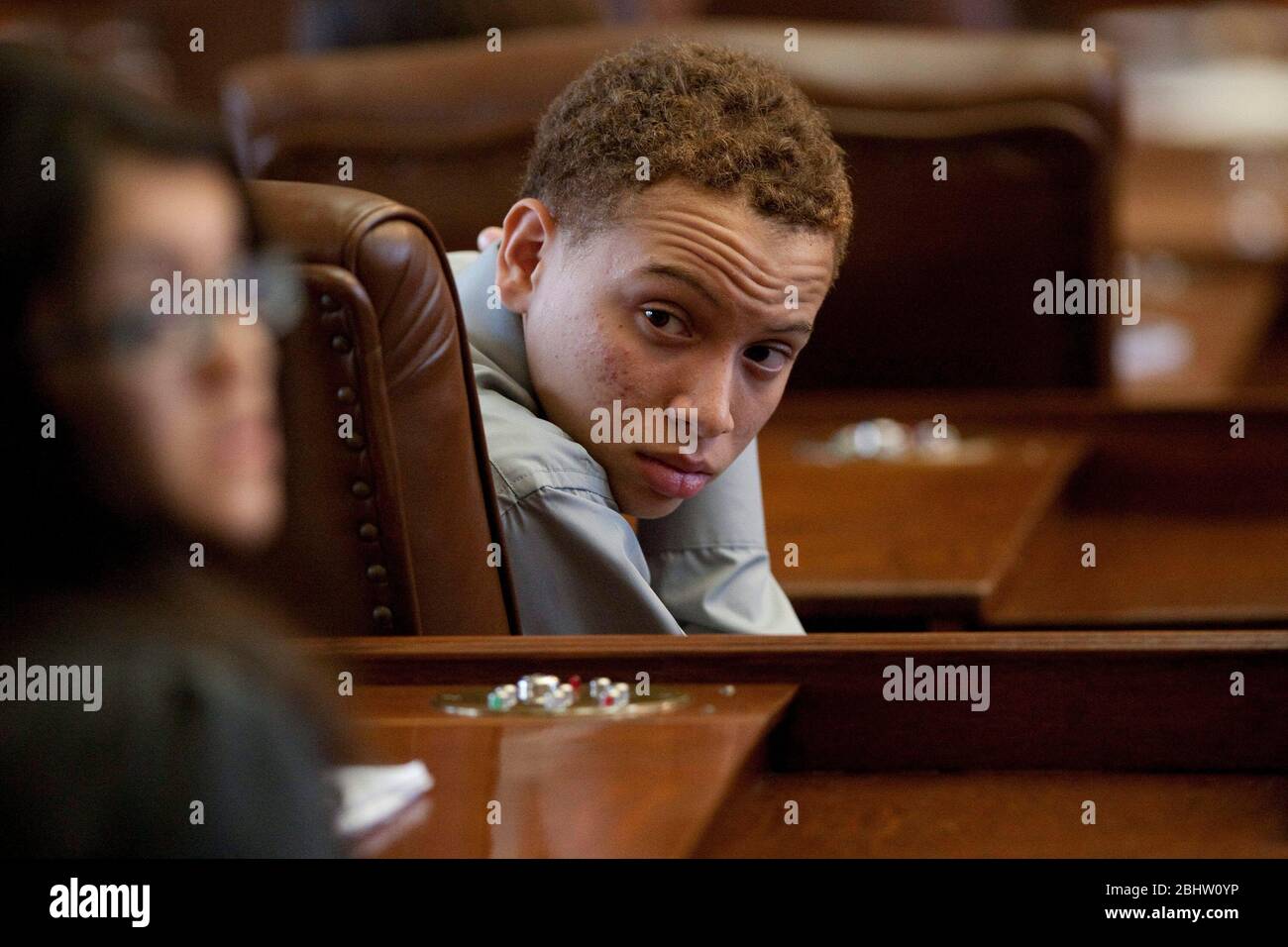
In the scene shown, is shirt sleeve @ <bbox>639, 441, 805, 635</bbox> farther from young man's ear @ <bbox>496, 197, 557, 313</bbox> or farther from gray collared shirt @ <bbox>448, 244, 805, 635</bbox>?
young man's ear @ <bbox>496, 197, 557, 313</bbox>

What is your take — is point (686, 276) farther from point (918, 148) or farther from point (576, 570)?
point (918, 148)

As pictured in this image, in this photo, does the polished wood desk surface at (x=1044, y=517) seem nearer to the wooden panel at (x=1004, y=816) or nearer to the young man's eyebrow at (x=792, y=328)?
the young man's eyebrow at (x=792, y=328)

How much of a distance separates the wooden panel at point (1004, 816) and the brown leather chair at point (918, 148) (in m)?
1.46

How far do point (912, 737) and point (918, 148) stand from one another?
163 cm

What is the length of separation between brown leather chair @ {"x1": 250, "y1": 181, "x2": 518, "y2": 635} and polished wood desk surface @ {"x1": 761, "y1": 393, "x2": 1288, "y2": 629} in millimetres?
317

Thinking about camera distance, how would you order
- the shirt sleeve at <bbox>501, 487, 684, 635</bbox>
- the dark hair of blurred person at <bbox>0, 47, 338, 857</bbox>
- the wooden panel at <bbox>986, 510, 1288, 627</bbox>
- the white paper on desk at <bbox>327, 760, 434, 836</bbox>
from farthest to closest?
the wooden panel at <bbox>986, 510, 1288, 627</bbox> < the shirt sleeve at <bbox>501, 487, 684, 635</bbox> < the white paper on desk at <bbox>327, 760, 434, 836</bbox> < the dark hair of blurred person at <bbox>0, 47, 338, 857</bbox>

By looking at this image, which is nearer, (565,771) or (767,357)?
(565,771)

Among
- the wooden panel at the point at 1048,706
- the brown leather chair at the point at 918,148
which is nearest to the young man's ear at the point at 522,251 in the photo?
the wooden panel at the point at 1048,706

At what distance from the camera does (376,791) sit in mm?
651

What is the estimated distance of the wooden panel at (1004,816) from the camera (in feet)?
2.42

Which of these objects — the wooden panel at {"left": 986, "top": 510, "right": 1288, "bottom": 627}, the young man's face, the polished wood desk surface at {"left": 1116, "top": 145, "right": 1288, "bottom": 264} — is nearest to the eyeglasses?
the young man's face

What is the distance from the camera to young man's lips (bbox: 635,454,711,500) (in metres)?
0.96

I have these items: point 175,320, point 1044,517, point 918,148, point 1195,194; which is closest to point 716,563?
point 175,320
